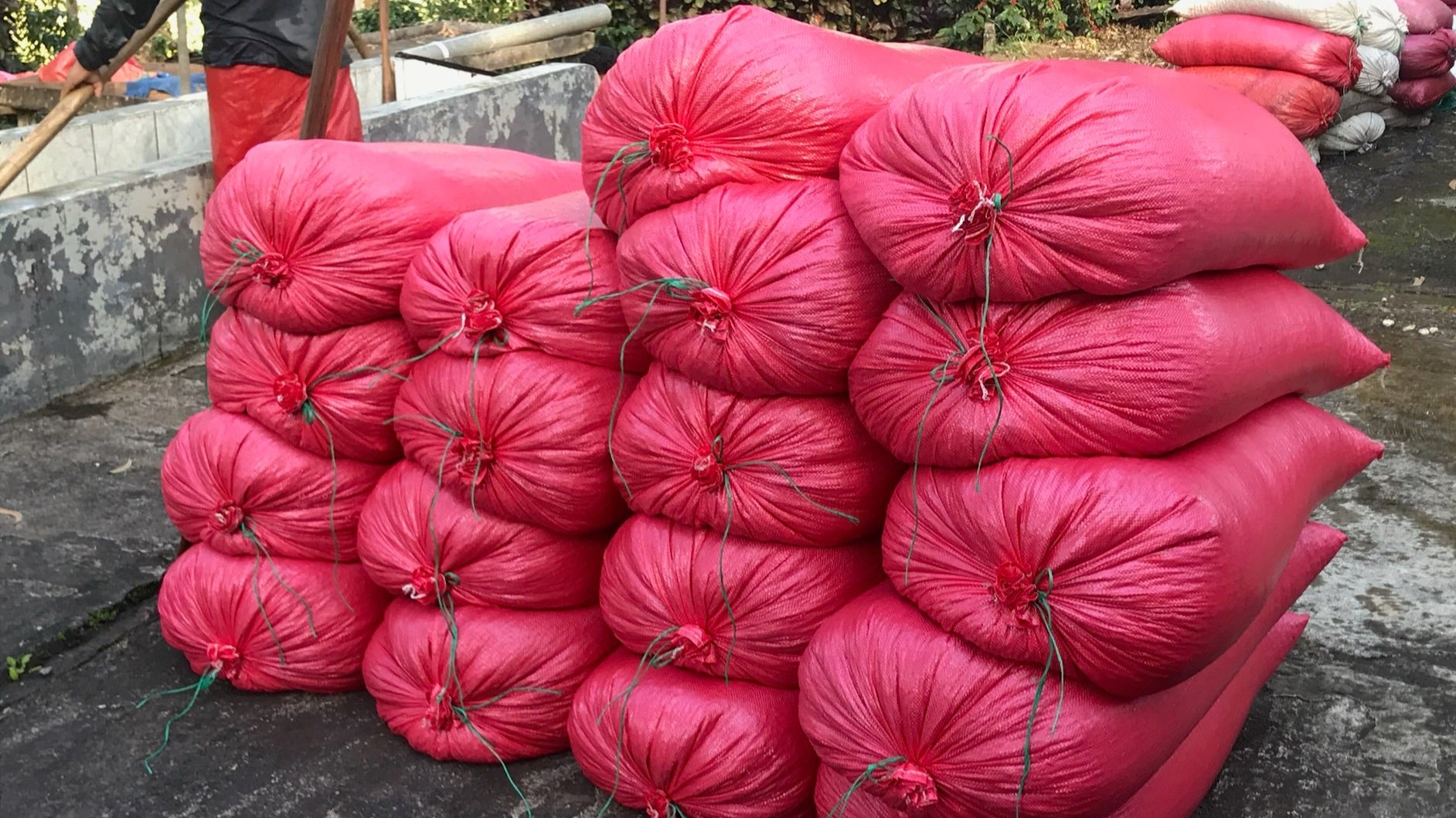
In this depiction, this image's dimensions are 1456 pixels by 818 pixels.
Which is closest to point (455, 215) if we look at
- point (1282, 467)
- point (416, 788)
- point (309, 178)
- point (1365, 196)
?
point (309, 178)

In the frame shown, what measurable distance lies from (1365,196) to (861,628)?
6980mm

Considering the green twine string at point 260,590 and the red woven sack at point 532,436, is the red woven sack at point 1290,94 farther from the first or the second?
the green twine string at point 260,590

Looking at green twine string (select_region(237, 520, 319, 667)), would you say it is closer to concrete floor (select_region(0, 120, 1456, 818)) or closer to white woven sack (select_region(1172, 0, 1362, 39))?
concrete floor (select_region(0, 120, 1456, 818))

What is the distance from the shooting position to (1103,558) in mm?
1975

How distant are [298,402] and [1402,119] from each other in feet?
29.8

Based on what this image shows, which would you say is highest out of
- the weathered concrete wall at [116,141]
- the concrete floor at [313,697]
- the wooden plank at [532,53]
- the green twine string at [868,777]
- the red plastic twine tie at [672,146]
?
the red plastic twine tie at [672,146]

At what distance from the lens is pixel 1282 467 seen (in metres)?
2.30

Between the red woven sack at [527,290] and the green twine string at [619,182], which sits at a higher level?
the green twine string at [619,182]

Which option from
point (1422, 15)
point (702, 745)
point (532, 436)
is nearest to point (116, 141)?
point (532, 436)

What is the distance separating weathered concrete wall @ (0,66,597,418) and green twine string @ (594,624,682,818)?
2969 mm

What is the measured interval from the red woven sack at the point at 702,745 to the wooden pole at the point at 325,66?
156 cm

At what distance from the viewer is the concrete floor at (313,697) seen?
2.68 meters

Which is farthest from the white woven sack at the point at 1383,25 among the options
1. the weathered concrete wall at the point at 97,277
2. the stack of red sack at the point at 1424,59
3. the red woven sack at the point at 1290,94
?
the weathered concrete wall at the point at 97,277

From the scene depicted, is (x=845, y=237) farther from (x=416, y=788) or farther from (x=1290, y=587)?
(x=416, y=788)
